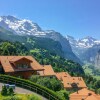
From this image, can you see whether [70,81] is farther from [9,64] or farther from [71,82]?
[9,64]

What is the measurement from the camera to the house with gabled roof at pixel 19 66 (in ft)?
286

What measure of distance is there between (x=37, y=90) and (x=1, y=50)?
114237mm

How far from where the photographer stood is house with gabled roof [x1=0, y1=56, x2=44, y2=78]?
286ft

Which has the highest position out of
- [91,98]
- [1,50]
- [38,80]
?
[1,50]

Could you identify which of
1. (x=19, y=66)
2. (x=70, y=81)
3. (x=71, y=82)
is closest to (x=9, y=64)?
(x=19, y=66)

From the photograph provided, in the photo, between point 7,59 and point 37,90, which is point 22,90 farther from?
point 7,59

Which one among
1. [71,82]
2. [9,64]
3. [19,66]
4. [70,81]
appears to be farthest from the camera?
[70,81]

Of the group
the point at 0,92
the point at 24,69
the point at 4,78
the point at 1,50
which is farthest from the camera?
the point at 1,50

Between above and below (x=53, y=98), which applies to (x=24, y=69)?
above

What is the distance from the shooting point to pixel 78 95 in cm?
12444

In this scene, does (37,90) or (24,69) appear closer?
(37,90)

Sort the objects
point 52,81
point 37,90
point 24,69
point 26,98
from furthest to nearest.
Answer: point 24,69 < point 52,81 < point 37,90 < point 26,98

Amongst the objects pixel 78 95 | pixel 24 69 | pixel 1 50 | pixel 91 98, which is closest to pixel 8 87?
pixel 24 69

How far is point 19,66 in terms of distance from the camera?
299 feet
